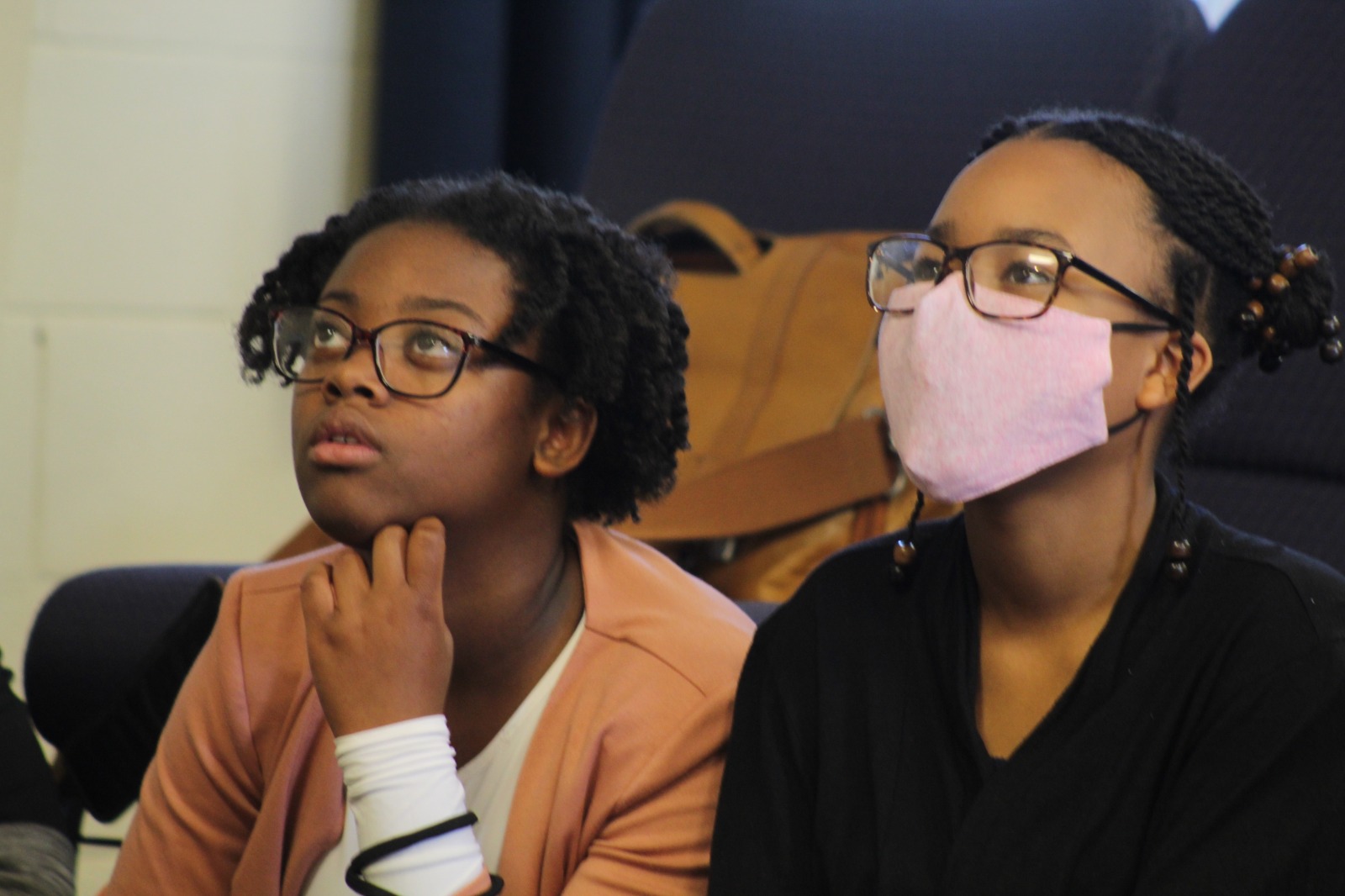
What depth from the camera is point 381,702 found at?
3.21 feet

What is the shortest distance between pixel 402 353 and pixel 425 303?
4cm

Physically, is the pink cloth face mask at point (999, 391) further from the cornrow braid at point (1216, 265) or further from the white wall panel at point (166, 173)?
the white wall panel at point (166, 173)

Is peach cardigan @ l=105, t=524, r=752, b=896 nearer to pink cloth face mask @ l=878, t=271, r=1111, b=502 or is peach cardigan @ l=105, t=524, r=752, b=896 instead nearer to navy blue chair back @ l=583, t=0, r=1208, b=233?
pink cloth face mask @ l=878, t=271, r=1111, b=502

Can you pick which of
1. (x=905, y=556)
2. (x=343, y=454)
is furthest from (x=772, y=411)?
(x=343, y=454)

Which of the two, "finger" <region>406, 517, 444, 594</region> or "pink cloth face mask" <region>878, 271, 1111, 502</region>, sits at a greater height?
"pink cloth face mask" <region>878, 271, 1111, 502</region>

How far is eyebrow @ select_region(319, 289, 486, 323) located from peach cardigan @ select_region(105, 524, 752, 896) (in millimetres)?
231

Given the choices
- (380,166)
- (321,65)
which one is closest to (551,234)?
(380,166)

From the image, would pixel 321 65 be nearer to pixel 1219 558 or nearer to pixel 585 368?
pixel 585 368

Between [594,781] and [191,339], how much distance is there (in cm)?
144

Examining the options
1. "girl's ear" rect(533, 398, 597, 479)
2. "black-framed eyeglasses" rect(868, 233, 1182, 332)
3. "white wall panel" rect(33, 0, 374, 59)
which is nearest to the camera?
"black-framed eyeglasses" rect(868, 233, 1182, 332)

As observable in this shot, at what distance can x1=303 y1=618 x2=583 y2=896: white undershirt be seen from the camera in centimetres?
105

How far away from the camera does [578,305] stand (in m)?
1.12

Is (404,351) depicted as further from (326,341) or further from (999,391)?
(999,391)

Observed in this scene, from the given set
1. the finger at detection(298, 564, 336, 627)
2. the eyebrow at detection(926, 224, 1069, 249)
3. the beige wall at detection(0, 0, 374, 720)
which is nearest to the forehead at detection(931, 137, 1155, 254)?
the eyebrow at detection(926, 224, 1069, 249)
